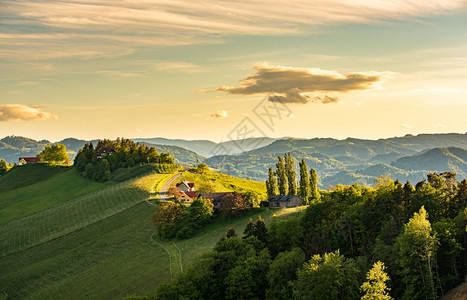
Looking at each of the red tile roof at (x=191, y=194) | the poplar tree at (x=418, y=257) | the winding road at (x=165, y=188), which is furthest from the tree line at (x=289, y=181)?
the poplar tree at (x=418, y=257)

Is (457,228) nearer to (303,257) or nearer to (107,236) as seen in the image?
(303,257)

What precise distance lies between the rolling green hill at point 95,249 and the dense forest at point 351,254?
13.1 metres

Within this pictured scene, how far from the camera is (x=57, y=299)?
78500mm

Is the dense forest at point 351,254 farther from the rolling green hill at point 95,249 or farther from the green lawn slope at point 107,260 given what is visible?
the rolling green hill at point 95,249

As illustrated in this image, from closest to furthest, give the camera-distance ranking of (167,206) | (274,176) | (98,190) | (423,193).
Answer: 1. (423,193)
2. (167,206)
3. (274,176)
4. (98,190)

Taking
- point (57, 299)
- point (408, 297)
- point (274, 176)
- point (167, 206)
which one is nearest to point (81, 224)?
point (167, 206)

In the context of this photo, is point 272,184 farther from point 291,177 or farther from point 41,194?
point 41,194

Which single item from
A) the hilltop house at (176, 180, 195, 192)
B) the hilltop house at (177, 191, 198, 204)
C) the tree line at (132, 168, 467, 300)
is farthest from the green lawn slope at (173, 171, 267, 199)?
the tree line at (132, 168, 467, 300)

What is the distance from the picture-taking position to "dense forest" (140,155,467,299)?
54.2m

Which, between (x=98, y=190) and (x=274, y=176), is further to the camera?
(x=98, y=190)

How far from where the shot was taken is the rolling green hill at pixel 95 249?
3182 inches

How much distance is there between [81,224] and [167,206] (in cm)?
3520

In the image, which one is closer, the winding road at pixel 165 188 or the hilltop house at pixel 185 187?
the winding road at pixel 165 188

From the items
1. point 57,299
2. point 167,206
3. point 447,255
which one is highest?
point 167,206
